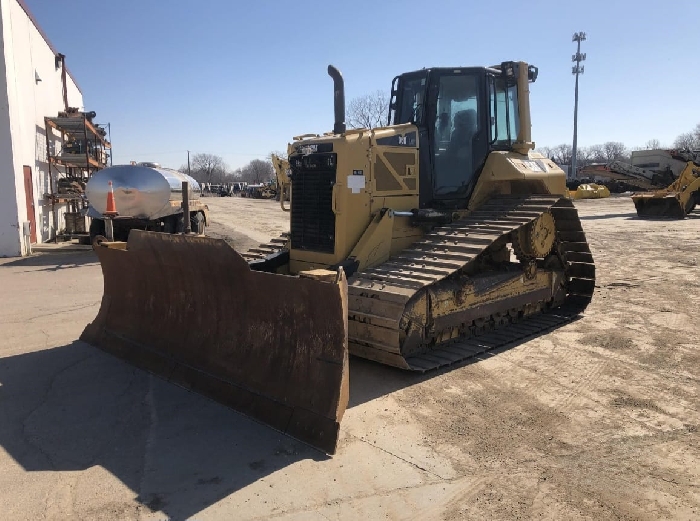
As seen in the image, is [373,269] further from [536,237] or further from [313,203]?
[536,237]

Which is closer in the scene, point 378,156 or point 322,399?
point 322,399

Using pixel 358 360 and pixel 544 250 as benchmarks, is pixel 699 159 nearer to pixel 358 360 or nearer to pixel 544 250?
pixel 544 250

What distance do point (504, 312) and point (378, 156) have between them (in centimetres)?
246

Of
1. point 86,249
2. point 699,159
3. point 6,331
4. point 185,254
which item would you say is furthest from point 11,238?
point 699,159

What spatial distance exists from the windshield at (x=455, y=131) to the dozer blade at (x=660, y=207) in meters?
21.0

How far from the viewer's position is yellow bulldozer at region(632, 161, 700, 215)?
958 inches

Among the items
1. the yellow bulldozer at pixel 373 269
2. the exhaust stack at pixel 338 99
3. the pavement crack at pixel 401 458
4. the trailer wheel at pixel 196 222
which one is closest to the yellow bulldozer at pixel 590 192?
the trailer wheel at pixel 196 222

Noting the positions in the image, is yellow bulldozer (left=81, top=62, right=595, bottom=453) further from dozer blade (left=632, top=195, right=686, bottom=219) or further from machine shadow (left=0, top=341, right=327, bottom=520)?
dozer blade (left=632, top=195, right=686, bottom=219)

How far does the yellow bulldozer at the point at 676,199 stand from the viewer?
79.8 ft

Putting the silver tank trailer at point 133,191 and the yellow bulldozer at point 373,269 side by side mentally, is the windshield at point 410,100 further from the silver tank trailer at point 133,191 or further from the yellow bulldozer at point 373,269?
the silver tank trailer at point 133,191

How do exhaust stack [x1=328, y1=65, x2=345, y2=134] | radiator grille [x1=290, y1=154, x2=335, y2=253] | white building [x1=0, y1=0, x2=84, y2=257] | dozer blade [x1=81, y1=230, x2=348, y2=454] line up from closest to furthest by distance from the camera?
dozer blade [x1=81, y1=230, x2=348, y2=454], radiator grille [x1=290, y1=154, x2=335, y2=253], exhaust stack [x1=328, y1=65, x2=345, y2=134], white building [x1=0, y1=0, x2=84, y2=257]

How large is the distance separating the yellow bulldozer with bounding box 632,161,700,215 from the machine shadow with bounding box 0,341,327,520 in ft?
82.0

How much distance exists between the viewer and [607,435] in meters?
4.05

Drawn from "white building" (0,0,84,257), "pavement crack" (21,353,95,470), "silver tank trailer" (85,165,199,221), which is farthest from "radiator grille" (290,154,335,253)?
"white building" (0,0,84,257)
